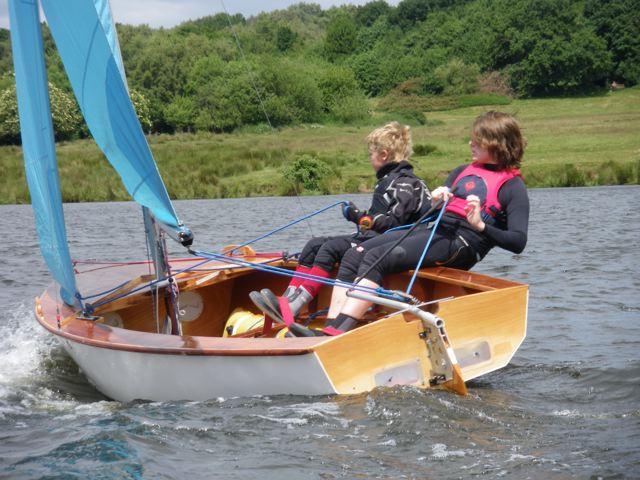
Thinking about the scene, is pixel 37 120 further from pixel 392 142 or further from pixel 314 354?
pixel 314 354

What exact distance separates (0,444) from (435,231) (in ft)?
9.11

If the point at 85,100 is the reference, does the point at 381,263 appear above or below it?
below

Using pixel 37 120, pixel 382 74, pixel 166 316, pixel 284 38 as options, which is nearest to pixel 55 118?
pixel 382 74

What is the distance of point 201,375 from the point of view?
5.20 meters

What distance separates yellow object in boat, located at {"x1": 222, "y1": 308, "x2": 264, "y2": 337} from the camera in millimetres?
6844

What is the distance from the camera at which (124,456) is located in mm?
4410

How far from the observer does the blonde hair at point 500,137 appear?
568cm

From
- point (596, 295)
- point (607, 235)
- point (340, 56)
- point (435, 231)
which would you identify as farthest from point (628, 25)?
point (435, 231)

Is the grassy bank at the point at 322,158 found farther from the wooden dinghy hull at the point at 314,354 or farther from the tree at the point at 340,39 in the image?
the tree at the point at 340,39

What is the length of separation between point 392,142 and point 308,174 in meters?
23.1

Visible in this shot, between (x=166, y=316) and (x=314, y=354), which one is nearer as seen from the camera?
(x=314, y=354)

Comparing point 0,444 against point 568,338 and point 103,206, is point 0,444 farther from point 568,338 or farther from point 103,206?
point 103,206

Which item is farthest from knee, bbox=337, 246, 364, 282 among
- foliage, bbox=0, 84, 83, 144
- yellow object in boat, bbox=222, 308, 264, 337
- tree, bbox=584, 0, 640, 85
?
tree, bbox=584, 0, 640, 85

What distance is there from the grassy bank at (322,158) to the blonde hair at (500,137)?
21.0 meters
